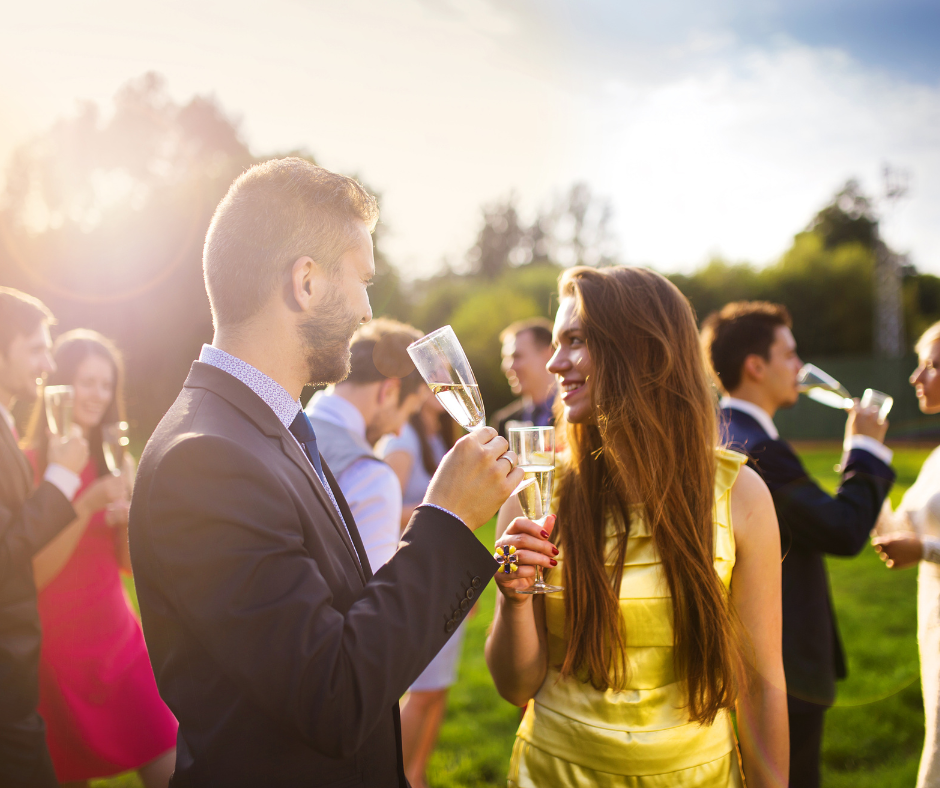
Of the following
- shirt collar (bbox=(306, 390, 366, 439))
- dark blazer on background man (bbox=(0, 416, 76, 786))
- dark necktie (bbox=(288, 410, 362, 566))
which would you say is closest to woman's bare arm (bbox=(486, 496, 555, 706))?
dark necktie (bbox=(288, 410, 362, 566))

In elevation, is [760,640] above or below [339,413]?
below

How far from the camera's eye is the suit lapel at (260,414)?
4.85 ft

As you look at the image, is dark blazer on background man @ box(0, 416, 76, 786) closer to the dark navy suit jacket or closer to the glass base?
the glass base

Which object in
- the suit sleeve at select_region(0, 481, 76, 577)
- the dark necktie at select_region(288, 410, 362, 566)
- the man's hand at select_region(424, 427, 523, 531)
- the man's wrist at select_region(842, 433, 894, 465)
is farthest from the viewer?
the man's wrist at select_region(842, 433, 894, 465)

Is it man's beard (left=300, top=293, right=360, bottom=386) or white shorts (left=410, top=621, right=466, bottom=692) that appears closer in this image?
man's beard (left=300, top=293, right=360, bottom=386)

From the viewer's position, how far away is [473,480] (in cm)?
149

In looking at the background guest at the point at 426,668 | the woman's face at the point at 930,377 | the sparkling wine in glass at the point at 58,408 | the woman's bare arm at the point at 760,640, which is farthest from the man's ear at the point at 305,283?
the woman's face at the point at 930,377

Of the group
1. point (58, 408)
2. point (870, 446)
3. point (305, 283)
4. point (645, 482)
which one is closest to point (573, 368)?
point (645, 482)

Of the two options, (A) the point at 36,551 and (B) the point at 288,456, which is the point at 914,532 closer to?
(B) the point at 288,456

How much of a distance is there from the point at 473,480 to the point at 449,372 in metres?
0.35

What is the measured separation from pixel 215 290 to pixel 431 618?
0.94 metres

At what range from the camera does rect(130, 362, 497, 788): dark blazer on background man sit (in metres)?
1.20

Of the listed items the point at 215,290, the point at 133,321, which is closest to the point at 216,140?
the point at 133,321

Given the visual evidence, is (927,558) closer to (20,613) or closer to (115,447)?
(20,613)
